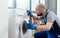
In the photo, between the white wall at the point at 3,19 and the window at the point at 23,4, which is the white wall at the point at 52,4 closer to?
the window at the point at 23,4

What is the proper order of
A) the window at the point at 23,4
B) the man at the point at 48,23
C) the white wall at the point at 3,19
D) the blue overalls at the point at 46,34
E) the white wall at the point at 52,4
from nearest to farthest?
1. the white wall at the point at 3,19
2. the man at the point at 48,23
3. the blue overalls at the point at 46,34
4. the window at the point at 23,4
5. the white wall at the point at 52,4

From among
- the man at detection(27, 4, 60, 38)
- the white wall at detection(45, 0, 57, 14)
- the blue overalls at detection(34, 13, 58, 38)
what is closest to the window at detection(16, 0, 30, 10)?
the man at detection(27, 4, 60, 38)

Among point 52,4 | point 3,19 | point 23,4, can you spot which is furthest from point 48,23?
point 52,4

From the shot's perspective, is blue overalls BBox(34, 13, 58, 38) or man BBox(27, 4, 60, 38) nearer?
man BBox(27, 4, 60, 38)

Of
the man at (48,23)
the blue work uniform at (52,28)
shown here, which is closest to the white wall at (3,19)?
the man at (48,23)

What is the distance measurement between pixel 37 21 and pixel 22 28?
1.42m

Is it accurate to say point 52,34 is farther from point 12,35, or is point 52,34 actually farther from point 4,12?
point 4,12

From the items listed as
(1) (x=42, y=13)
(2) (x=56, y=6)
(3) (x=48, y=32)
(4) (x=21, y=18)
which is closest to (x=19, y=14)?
(4) (x=21, y=18)

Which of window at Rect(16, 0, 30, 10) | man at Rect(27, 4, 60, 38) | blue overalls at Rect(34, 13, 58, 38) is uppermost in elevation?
window at Rect(16, 0, 30, 10)

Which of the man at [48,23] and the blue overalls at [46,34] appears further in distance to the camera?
the blue overalls at [46,34]

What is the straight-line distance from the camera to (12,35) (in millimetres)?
1814

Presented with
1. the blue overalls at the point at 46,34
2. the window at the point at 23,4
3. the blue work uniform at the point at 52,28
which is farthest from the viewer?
the window at the point at 23,4

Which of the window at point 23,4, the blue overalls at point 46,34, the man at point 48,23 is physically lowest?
the blue overalls at point 46,34

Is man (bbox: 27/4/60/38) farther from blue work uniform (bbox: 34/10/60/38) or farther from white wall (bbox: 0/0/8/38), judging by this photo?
white wall (bbox: 0/0/8/38)
